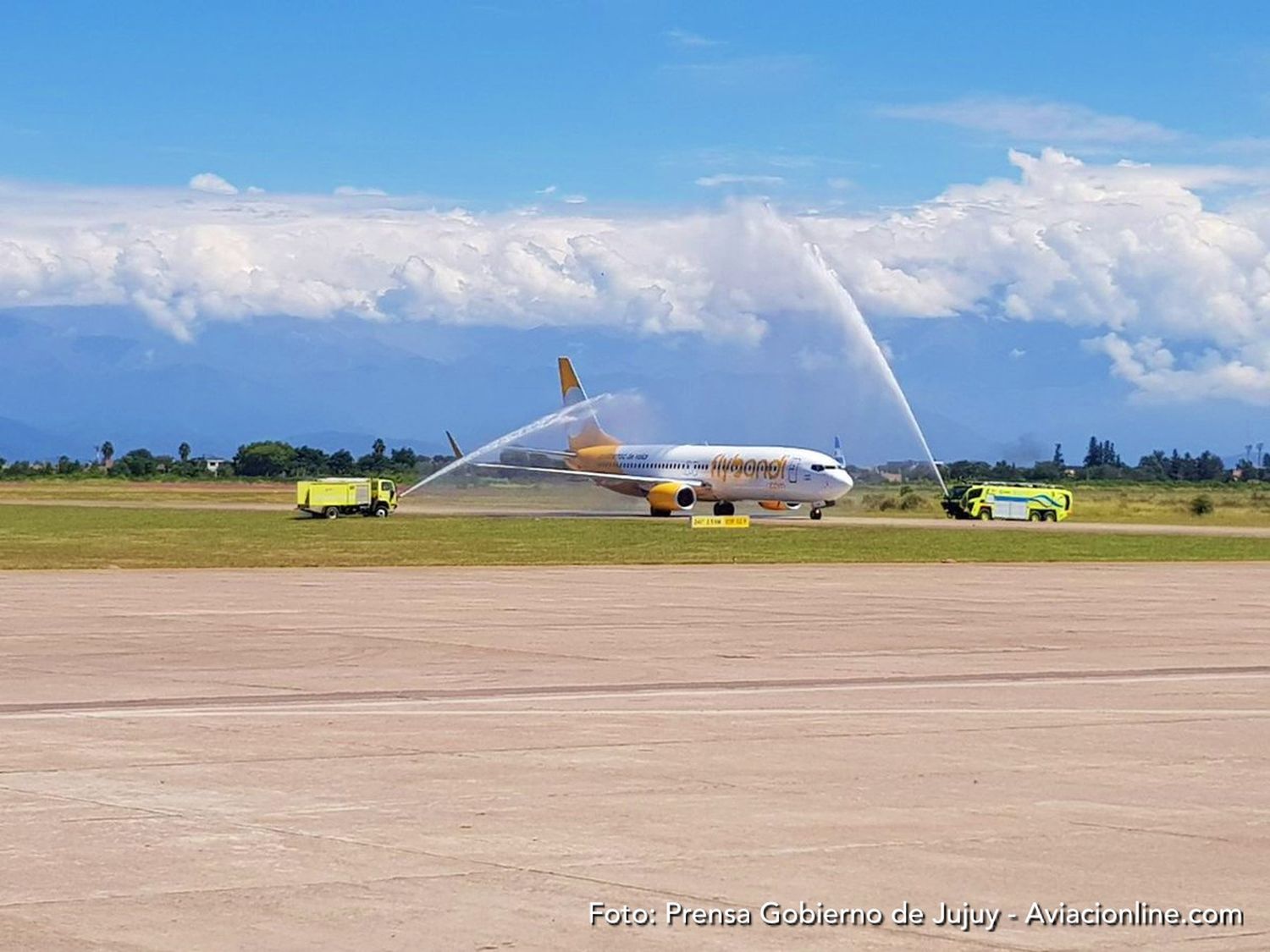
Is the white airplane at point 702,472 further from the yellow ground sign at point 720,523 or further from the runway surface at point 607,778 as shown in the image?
the runway surface at point 607,778

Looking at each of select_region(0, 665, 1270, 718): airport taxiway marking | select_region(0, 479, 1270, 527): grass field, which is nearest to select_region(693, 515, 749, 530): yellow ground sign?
select_region(0, 479, 1270, 527): grass field

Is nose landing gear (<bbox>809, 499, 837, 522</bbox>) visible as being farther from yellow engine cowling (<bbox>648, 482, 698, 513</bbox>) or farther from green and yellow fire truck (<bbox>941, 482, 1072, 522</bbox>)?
green and yellow fire truck (<bbox>941, 482, 1072, 522</bbox>)

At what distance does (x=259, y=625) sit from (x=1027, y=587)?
66.0 ft

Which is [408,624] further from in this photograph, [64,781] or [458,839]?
[458,839]

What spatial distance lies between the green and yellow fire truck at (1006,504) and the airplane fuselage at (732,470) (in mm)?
11678

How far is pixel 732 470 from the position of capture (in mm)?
93312

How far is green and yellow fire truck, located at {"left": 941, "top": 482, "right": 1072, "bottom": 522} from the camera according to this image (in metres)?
99.0

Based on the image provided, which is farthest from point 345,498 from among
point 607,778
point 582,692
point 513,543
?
point 607,778

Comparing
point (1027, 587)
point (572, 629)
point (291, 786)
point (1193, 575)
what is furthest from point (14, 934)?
point (1193, 575)

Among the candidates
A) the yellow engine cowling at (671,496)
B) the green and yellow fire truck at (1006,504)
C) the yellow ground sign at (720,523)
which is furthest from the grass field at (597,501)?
the yellow ground sign at (720,523)

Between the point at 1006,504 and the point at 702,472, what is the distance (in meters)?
17.3

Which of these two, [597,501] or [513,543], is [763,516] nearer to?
[597,501]

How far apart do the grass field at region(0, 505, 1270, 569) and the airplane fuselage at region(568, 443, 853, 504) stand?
380cm

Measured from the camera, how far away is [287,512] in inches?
3910
